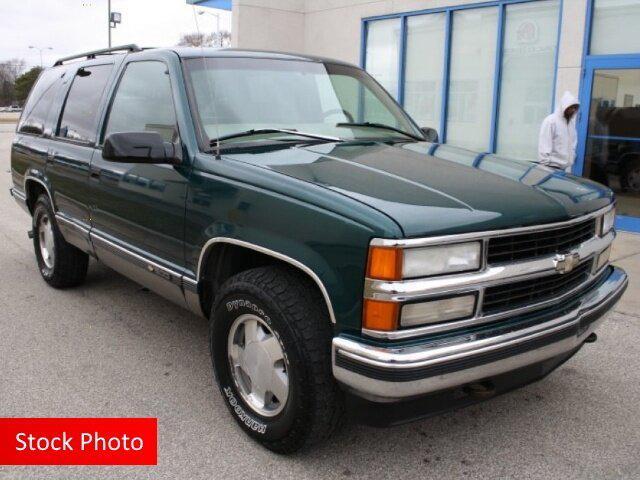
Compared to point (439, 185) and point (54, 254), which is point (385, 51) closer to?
point (54, 254)

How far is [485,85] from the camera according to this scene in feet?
33.8

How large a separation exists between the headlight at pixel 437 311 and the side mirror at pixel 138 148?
5.19 ft

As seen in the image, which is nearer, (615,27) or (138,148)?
(138,148)

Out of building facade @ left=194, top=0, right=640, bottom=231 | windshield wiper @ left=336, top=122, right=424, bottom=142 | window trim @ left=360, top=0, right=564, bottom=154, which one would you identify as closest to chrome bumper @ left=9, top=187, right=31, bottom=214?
windshield wiper @ left=336, top=122, right=424, bottom=142

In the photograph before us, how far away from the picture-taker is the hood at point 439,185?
2.46 meters

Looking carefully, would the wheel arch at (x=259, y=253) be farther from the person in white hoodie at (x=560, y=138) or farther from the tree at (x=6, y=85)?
the tree at (x=6, y=85)

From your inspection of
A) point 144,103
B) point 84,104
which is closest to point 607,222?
point 144,103

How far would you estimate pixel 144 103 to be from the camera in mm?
3879

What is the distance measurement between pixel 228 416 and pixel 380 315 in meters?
1.35

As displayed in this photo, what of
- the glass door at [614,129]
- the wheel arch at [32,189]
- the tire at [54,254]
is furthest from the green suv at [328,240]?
the glass door at [614,129]

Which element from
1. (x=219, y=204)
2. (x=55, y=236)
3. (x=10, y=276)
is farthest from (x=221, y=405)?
(x=10, y=276)

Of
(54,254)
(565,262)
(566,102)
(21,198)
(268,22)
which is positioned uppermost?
(268,22)

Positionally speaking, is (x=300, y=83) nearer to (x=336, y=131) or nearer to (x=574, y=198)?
(x=336, y=131)

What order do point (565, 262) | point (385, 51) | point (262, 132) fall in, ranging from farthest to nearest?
1. point (385, 51)
2. point (262, 132)
3. point (565, 262)
